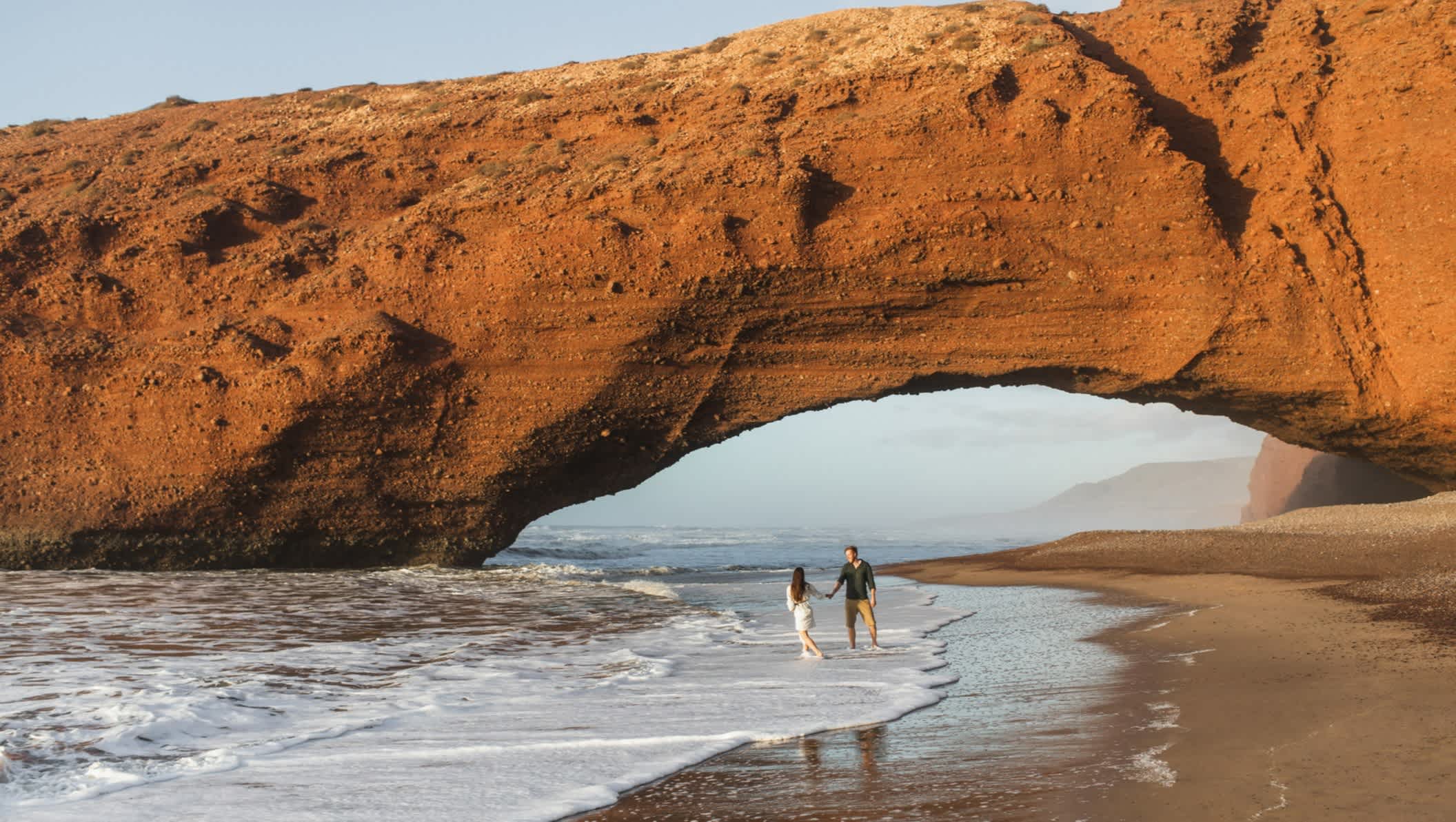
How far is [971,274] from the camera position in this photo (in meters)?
19.2

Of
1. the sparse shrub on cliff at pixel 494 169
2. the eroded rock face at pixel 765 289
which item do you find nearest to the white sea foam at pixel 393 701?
the eroded rock face at pixel 765 289

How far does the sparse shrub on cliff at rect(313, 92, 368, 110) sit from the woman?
19.5m

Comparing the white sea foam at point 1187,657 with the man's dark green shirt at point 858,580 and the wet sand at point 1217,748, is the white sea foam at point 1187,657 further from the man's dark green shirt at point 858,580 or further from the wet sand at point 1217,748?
the man's dark green shirt at point 858,580

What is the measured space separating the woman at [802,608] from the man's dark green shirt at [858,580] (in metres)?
0.49

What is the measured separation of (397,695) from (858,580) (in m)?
4.94

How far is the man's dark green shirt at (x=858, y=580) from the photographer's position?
10.9 meters

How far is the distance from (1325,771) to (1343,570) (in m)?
11.8

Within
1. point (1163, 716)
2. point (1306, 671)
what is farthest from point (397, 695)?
point (1306, 671)

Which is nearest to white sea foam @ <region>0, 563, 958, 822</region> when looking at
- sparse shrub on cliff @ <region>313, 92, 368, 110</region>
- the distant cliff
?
sparse shrub on cliff @ <region>313, 92, 368, 110</region>

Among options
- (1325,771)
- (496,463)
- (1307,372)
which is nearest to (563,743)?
(1325,771)

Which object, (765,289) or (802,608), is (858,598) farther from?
(765,289)

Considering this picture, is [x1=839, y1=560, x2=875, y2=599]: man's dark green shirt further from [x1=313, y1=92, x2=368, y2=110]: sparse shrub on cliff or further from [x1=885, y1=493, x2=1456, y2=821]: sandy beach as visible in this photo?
[x1=313, y1=92, x2=368, y2=110]: sparse shrub on cliff

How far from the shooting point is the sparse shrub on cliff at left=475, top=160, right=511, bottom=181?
71.3 ft

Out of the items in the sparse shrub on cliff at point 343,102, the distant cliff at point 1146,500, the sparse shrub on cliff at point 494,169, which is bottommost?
the distant cliff at point 1146,500
